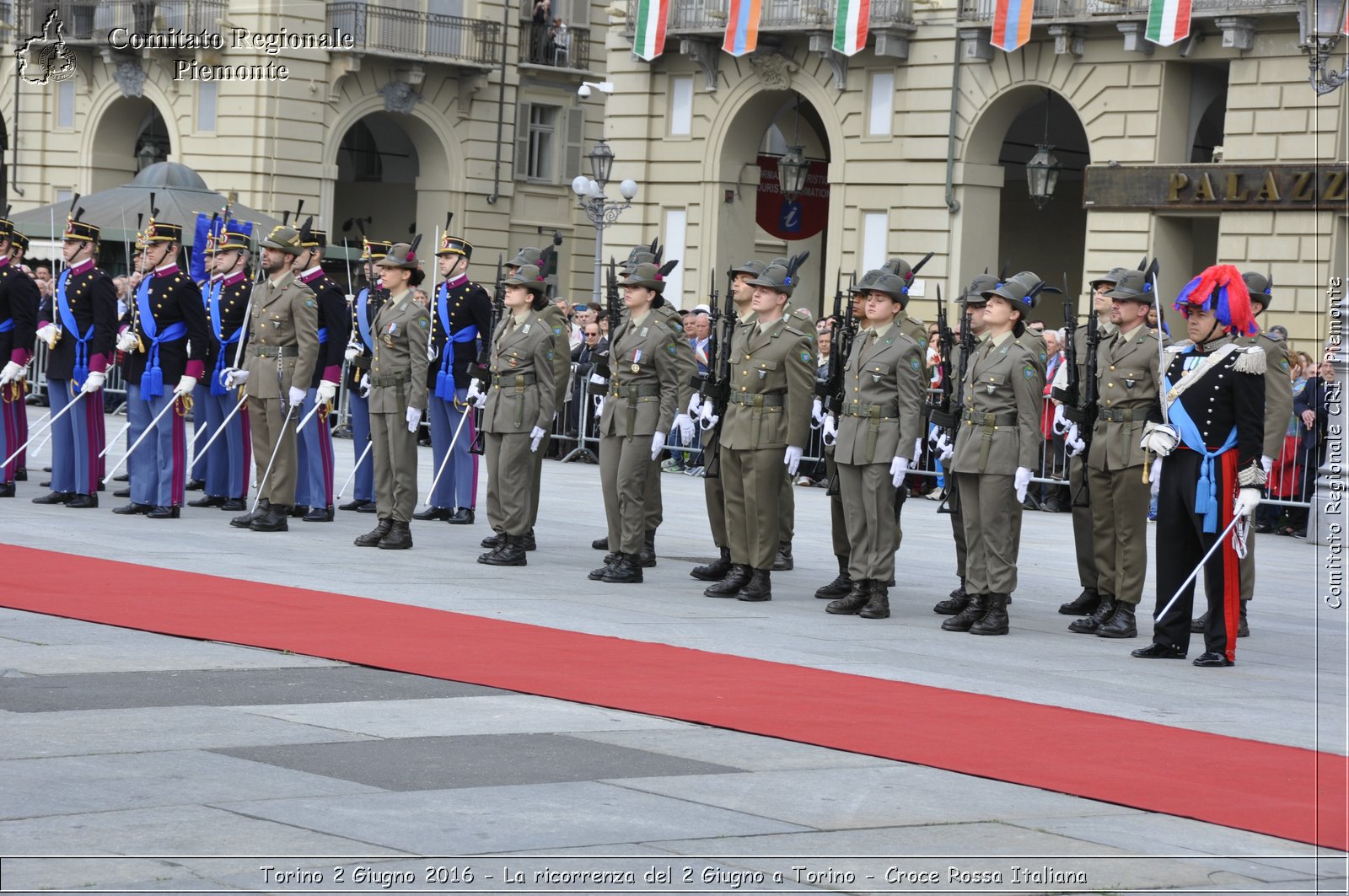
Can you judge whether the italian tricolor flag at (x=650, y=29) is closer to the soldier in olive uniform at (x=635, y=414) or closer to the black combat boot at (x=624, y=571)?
the soldier in olive uniform at (x=635, y=414)

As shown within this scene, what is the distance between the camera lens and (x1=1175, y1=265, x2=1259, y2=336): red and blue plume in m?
10.0

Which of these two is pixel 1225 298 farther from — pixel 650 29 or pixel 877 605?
pixel 650 29

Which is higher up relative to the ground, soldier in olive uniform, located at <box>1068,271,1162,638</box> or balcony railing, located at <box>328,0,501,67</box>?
balcony railing, located at <box>328,0,501,67</box>

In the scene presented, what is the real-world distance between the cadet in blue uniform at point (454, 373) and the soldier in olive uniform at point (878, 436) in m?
3.61

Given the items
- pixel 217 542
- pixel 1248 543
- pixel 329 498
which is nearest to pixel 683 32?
pixel 329 498

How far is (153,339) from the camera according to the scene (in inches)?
557

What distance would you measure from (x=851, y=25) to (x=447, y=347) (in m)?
16.6

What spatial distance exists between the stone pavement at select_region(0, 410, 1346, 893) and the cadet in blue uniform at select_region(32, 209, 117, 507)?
15.2 ft

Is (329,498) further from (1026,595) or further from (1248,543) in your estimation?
(1248,543)

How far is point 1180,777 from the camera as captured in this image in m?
6.93

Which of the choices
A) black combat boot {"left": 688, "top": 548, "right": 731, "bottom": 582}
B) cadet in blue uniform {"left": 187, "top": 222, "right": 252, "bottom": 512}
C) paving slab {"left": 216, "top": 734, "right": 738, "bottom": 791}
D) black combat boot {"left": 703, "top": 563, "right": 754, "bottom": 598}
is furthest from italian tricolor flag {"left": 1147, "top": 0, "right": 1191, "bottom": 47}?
paving slab {"left": 216, "top": 734, "right": 738, "bottom": 791}

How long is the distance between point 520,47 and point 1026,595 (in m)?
31.9

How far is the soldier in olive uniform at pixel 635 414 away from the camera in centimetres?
1192

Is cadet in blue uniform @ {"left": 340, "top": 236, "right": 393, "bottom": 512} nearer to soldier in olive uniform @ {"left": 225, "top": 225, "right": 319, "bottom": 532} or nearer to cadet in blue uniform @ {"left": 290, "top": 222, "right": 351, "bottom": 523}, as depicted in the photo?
cadet in blue uniform @ {"left": 290, "top": 222, "right": 351, "bottom": 523}
